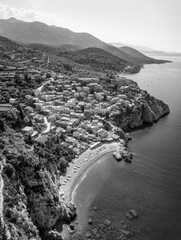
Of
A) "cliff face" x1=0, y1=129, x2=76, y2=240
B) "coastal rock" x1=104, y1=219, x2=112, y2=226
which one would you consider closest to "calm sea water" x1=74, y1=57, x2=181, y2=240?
"coastal rock" x1=104, y1=219, x2=112, y2=226

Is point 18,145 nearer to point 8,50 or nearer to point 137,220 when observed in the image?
point 137,220

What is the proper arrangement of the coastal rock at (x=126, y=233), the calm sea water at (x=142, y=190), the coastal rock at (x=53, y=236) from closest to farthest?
the coastal rock at (x=53, y=236) < the coastal rock at (x=126, y=233) < the calm sea water at (x=142, y=190)

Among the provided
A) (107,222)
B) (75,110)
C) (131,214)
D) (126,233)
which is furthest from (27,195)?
(75,110)

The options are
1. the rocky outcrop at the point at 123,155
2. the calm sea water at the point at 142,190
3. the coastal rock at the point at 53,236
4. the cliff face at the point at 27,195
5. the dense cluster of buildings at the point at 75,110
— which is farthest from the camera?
the dense cluster of buildings at the point at 75,110

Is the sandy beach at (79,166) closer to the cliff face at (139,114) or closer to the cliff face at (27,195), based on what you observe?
the cliff face at (27,195)

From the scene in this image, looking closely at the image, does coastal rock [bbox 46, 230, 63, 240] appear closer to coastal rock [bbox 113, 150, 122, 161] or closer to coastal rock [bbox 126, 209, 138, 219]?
coastal rock [bbox 126, 209, 138, 219]

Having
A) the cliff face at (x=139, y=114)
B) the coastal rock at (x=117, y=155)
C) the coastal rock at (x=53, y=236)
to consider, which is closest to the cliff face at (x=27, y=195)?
the coastal rock at (x=53, y=236)

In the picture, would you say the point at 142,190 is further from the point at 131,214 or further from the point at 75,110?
the point at 75,110
